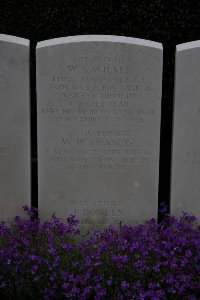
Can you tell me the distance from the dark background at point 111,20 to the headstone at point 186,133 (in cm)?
85

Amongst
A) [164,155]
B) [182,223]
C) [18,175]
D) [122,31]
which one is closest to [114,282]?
[182,223]

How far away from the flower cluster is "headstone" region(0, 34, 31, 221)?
330 millimetres

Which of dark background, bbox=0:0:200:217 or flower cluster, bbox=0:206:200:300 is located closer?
flower cluster, bbox=0:206:200:300

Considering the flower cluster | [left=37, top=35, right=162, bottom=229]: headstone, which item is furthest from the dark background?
the flower cluster

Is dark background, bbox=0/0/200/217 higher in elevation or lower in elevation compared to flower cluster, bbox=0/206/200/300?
higher

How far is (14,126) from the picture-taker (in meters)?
4.03

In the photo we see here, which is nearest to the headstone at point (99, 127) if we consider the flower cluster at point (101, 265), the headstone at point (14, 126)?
the headstone at point (14, 126)

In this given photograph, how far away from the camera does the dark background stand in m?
5.18

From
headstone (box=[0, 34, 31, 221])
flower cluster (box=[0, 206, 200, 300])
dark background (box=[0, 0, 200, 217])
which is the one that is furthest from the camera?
dark background (box=[0, 0, 200, 217])

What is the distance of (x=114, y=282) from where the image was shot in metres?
3.32

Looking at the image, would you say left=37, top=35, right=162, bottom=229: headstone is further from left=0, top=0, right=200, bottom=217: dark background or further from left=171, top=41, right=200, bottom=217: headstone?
left=0, top=0, right=200, bottom=217: dark background

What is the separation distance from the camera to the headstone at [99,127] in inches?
153

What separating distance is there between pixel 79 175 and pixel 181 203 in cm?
102

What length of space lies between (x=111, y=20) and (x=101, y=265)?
117 inches
